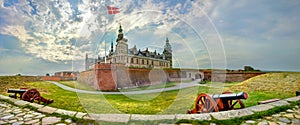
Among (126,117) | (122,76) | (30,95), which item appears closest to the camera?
(126,117)

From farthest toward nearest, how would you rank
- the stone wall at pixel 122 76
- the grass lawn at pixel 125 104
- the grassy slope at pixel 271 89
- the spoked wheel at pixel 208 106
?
the stone wall at pixel 122 76 < the grassy slope at pixel 271 89 < the grass lawn at pixel 125 104 < the spoked wheel at pixel 208 106

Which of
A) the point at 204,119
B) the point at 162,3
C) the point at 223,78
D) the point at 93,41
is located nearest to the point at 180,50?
the point at 162,3

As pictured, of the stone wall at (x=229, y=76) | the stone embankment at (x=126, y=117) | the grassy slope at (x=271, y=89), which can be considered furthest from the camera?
the stone wall at (x=229, y=76)

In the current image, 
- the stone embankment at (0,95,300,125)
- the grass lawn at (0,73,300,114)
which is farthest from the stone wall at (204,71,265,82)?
the stone embankment at (0,95,300,125)

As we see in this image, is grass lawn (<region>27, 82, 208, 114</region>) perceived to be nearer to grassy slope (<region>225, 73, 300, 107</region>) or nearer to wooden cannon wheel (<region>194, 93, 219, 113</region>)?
wooden cannon wheel (<region>194, 93, 219, 113</region>)

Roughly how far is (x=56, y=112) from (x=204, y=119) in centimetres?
298

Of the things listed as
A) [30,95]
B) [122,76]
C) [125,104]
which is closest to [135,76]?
[122,76]

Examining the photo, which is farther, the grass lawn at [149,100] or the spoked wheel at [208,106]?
the grass lawn at [149,100]

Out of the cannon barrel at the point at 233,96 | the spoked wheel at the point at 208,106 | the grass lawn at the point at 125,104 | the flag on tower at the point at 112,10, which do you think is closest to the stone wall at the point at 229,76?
the grass lawn at the point at 125,104

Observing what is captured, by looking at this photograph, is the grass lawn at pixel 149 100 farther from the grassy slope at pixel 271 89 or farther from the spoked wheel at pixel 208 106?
the spoked wheel at pixel 208 106

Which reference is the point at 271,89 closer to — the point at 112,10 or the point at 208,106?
the point at 208,106

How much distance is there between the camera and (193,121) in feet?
8.73

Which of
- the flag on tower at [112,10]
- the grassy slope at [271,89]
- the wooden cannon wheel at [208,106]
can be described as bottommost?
the grassy slope at [271,89]

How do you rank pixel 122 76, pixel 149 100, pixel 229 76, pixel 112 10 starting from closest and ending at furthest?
pixel 149 100 < pixel 112 10 < pixel 122 76 < pixel 229 76
